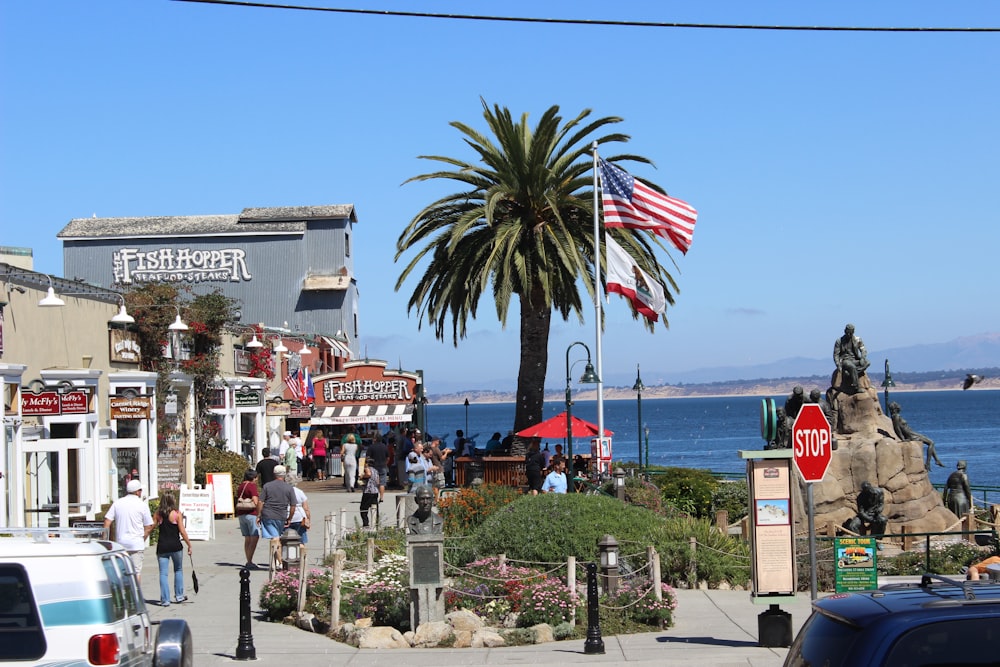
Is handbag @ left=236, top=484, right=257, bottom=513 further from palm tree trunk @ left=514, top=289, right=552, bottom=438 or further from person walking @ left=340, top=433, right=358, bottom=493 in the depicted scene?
person walking @ left=340, top=433, right=358, bottom=493

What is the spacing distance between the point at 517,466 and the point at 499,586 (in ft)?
55.1

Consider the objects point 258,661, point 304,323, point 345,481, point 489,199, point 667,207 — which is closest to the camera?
point 258,661

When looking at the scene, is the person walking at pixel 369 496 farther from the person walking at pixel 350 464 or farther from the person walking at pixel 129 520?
the person walking at pixel 350 464

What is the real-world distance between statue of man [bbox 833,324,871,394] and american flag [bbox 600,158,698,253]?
4384 mm

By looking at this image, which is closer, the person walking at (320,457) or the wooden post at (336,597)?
the wooden post at (336,597)

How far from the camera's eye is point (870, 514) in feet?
84.6

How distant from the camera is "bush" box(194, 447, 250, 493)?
31859mm

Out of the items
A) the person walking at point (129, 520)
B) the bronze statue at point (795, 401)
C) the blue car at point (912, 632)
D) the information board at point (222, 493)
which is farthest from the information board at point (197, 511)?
the blue car at point (912, 632)

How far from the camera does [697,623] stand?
16172 mm

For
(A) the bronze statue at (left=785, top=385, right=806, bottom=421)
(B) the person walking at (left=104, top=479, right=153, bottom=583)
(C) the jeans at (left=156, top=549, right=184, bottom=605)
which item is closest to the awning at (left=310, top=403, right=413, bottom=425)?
Answer: (A) the bronze statue at (left=785, top=385, right=806, bottom=421)

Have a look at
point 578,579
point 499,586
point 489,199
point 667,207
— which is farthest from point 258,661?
point 489,199

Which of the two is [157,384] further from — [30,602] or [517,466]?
[30,602]

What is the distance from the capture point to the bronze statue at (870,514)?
84.4ft

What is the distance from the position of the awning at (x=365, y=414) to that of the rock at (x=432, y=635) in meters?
25.1
